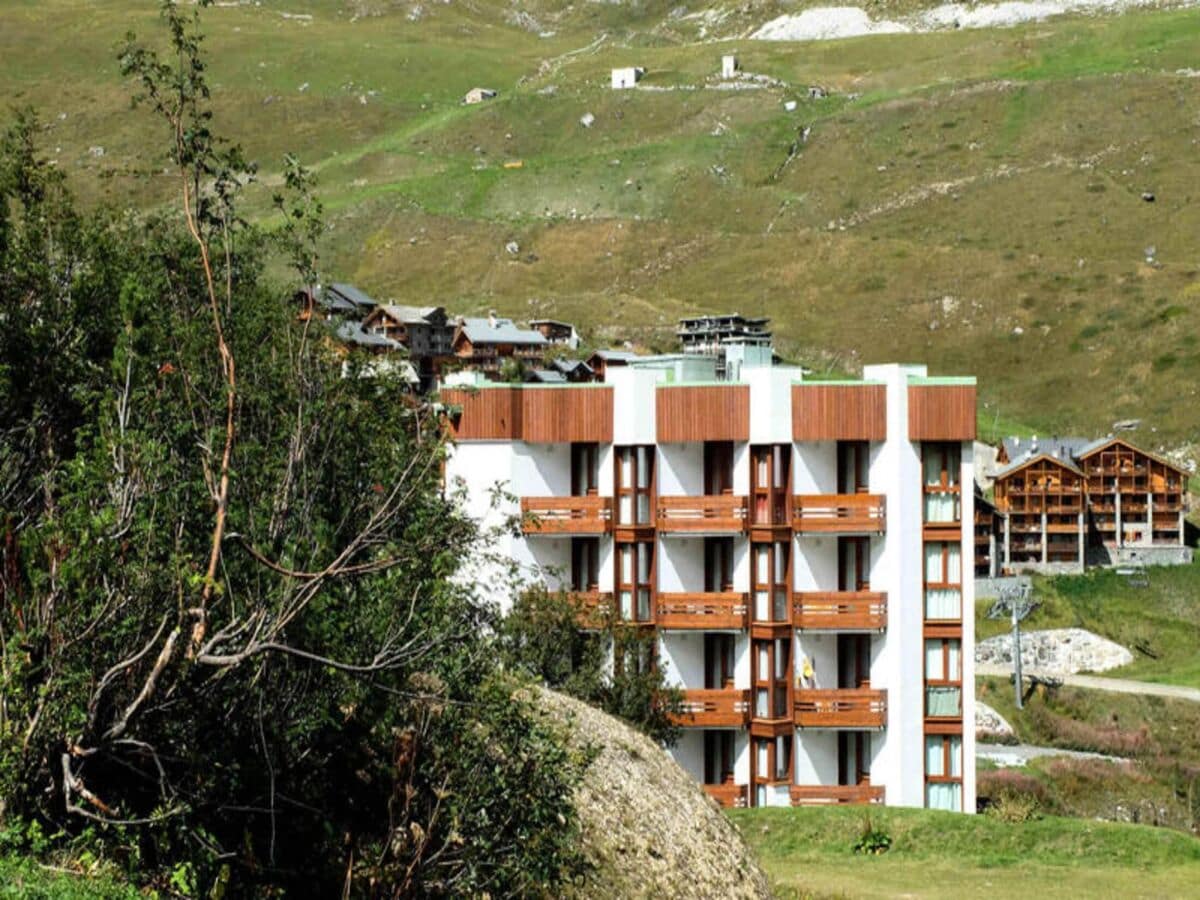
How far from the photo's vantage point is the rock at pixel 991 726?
6994 cm

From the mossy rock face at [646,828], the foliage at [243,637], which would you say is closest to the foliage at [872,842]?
the mossy rock face at [646,828]

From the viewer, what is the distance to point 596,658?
3662 centimetres

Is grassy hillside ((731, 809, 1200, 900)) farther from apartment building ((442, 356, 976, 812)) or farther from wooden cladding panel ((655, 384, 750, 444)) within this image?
wooden cladding panel ((655, 384, 750, 444))

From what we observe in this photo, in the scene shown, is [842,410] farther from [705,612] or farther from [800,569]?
[705,612]

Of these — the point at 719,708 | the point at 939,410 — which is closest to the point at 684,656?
the point at 719,708

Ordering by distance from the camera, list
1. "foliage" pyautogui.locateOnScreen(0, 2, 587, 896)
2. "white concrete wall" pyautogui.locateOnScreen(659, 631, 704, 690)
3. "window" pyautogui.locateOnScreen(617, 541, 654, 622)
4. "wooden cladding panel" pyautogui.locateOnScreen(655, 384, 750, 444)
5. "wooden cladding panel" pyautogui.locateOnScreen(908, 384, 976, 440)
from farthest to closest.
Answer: "window" pyautogui.locateOnScreen(617, 541, 654, 622) < "white concrete wall" pyautogui.locateOnScreen(659, 631, 704, 690) < "wooden cladding panel" pyautogui.locateOnScreen(655, 384, 750, 444) < "wooden cladding panel" pyautogui.locateOnScreen(908, 384, 976, 440) < "foliage" pyautogui.locateOnScreen(0, 2, 587, 896)

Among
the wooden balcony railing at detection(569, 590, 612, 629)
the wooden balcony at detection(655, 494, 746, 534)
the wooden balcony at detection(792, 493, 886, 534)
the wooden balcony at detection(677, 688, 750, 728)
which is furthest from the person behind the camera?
the wooden balcony at detection(655, 494, 746, 534)

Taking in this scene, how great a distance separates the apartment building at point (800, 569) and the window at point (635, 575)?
42 millimetres

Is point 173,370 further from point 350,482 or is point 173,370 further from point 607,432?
point 607,432

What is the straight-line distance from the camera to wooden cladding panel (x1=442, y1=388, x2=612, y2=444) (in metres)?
43.1

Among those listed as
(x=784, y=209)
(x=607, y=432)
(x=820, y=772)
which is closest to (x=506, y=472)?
(x=607, y=432)

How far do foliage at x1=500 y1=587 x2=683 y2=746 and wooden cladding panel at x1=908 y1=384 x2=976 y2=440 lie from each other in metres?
7.35

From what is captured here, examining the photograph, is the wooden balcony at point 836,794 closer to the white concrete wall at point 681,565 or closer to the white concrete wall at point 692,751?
the white concrete wall at point 692,751

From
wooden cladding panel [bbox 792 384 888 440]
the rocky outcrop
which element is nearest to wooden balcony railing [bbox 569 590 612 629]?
wooden cladding panel [bbox 792 384 888 440]
